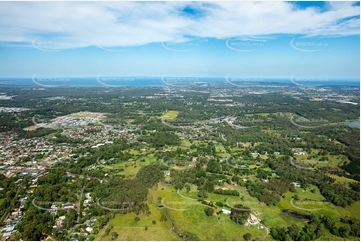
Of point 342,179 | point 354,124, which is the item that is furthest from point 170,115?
point 342,179

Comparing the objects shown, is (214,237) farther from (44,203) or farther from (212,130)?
(212,130)

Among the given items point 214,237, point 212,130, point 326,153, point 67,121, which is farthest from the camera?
point 67,121

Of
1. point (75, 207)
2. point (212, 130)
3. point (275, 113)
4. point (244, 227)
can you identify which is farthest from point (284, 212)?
point (275, 113)

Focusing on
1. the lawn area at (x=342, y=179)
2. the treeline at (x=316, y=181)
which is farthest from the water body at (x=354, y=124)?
the lawn area at (x=342, y=179)

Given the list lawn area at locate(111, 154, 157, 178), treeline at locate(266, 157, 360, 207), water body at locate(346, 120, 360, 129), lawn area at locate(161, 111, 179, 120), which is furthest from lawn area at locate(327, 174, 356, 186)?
lawn area at locate(161, 111, 179, 120)

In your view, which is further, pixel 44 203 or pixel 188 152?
pixel 188 152

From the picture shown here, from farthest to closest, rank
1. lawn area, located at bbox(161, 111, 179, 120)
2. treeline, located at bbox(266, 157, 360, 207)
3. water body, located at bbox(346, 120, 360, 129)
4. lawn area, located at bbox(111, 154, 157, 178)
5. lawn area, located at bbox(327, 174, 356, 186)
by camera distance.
Result: lawn area, located at bbox(161, 111, 179, 120) < water body, located at bbox(346, 120, 360, 129) < lawn area, located at bbox(111, 154, 157, 178) < lawn area, located at bbox(327, 174, 356, 186) < treeline, located at bbox(266, 157, 360, 207)

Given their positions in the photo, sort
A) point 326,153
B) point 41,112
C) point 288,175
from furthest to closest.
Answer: point 41,112 < point 326,153 < point 288,175

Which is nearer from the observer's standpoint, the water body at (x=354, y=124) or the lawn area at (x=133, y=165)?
the lawn area at (x=133, y=165)

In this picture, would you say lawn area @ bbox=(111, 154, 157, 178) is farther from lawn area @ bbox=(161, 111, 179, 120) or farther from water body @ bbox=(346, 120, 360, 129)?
water body @ bbox=(346, 120, 360, 129)

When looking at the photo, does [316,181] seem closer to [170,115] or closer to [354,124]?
[354,124]

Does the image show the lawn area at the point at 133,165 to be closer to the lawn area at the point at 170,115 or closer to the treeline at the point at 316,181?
the treeline at the point at 316,181
